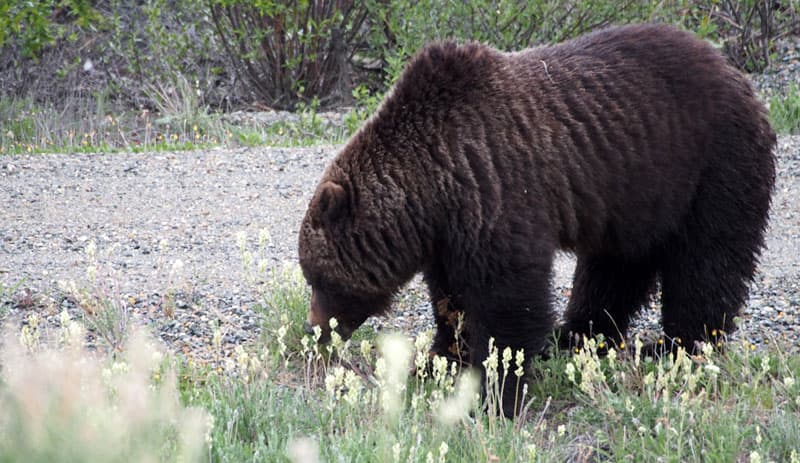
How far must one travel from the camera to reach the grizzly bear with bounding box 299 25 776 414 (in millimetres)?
4656

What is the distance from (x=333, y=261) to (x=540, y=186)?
983 millimetres

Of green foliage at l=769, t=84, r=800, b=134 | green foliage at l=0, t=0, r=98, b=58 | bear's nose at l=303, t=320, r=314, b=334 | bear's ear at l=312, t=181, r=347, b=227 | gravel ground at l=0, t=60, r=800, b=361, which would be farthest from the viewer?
green foliage at l=0, t=0, r=98, b=58

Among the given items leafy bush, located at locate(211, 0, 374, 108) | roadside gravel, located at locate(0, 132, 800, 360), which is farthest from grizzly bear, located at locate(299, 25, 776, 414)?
leafy bush, located at locate(211, 0, 374, 108)

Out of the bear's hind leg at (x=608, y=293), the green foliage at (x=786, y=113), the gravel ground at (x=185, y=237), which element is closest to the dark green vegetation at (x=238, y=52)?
the gravel ground at (x=185, y=237)

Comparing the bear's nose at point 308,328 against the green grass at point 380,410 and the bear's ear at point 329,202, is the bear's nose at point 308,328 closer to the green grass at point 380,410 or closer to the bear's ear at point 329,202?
the green grass at point 380,410

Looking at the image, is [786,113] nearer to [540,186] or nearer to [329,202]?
[540,186]

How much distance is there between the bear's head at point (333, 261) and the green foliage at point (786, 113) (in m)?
6.63

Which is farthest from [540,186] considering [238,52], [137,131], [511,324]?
[238,52]

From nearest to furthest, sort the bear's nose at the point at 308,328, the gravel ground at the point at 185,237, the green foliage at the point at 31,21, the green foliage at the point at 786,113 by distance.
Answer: the bear's nose at the point at 308,328, the gravel ground at the point at 185,237, the green foliage at the point at 786,113, the green foliage at the point at 31,21

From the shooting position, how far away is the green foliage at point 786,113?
10.2m

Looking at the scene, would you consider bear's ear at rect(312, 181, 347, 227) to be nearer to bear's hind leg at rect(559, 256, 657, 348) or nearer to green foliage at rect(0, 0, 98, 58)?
bear's hind leg at rect(559, 256, 657, 348)

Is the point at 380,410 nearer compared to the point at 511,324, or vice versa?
the point at 380,410

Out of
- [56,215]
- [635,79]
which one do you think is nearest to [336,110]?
[56,215]

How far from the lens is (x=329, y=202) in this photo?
4.60 m
